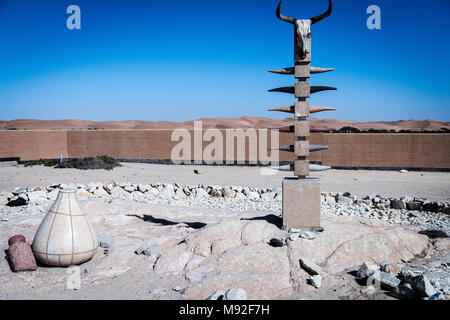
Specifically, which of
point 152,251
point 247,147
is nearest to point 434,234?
point 152,251

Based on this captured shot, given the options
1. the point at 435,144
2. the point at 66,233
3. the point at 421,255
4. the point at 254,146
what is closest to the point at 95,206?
the point at 66,233

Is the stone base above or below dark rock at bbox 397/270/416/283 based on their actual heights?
above

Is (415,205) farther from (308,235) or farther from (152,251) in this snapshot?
(152,251)

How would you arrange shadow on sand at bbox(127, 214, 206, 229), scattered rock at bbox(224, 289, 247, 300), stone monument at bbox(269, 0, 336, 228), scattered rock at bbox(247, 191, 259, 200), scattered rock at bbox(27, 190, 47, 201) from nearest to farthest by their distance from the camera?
scattered rock at bbox(224, 289, 247, 300)
stone monument at bbox(269, 0, 336, 228)
shadow on sand at bbox(127, 214, 206, 229)
scattered rock at bbox(27, 190, 47, 201)
scattered rock at bbox(247, 191, 259, 200)

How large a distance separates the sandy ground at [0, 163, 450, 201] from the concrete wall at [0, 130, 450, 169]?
2.44ft

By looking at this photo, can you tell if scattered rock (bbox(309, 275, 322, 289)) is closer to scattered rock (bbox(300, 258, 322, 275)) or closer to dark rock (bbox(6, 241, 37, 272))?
scattered rock (bbox(300, 258, 322, 275))

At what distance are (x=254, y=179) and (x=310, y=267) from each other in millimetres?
8920

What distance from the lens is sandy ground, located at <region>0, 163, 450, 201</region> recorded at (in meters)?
10.9

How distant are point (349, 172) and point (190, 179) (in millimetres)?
6957

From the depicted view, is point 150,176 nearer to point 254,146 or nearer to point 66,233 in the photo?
point 254,146

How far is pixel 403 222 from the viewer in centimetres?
716

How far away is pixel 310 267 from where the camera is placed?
4277 millimetres

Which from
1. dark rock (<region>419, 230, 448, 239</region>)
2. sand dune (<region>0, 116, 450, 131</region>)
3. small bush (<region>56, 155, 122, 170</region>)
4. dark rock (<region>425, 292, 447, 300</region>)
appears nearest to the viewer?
dark rock (<region>425, 292, 447, 300</region>)

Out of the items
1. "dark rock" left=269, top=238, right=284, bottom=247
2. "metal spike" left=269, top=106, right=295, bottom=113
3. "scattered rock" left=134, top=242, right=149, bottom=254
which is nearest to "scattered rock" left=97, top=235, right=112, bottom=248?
"scattered rock" left=134, top=242, right=149, bottom=254
